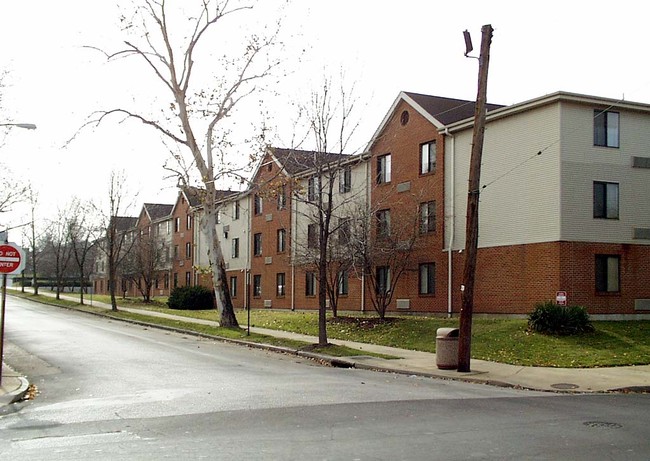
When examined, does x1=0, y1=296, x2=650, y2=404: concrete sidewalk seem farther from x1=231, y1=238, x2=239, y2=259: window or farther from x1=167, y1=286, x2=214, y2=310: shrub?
x1=231, y1=238, x2=239, y2=259: window

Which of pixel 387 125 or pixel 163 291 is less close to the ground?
pixel 387 125

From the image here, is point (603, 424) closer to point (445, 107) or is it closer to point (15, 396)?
point (15, 396)

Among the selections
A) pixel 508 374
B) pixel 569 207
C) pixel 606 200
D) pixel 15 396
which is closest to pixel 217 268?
pixel 569 207

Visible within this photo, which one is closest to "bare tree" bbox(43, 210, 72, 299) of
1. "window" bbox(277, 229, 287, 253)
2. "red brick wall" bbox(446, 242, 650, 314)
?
"window" bbox(277, 229, 287, 253)

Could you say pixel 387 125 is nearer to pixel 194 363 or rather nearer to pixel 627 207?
pixel 627 207

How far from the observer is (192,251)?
61.0 meters

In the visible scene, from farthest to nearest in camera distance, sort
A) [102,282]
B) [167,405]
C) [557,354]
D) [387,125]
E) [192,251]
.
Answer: [102,282] < [192,251] < [387,125] < [557,354] < [167,405]

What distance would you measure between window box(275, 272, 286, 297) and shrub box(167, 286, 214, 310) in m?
7.96

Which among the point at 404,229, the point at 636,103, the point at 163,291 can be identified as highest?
the point at 636,103


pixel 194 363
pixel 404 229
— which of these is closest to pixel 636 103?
pixel 404 229

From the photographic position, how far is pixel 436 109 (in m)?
32.8

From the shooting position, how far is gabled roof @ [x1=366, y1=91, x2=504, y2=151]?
3173cm

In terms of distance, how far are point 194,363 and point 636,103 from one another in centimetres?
1880

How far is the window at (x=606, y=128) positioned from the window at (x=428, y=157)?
720 cm
